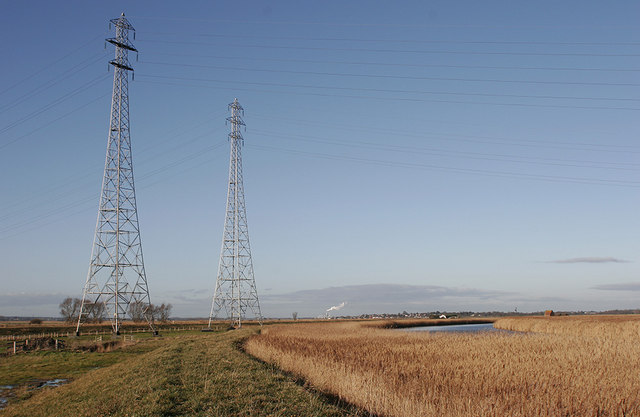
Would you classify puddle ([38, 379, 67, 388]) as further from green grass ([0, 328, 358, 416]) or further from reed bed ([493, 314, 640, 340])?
reed bed ([493, 314, 640, 340])

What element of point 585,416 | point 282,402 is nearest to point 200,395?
point 282,402

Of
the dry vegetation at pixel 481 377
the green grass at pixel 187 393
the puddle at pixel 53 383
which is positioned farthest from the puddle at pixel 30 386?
the dry vegetation at pixel 481 377

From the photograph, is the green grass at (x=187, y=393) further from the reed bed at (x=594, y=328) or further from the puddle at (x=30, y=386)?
the reed bed at (x=594, y=328)

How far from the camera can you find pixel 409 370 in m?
21.2

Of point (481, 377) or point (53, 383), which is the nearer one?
point (481, 377)

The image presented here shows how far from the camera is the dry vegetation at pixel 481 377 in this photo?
14.4m

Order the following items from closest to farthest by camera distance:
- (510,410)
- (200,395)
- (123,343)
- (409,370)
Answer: (510,410) < (200,395) < (409,370) < (123,343)

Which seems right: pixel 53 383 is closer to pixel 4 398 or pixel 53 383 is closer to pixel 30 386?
pixel 30 386

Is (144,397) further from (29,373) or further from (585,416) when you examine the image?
(29,373)

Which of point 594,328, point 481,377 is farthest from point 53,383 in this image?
point 594,328

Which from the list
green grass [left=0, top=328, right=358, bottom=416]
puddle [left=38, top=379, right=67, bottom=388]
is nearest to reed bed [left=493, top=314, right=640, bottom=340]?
green grass [left=0, top=328, right=358, bottom=416]

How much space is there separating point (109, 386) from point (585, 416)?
1894cm

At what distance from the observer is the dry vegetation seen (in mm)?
14391

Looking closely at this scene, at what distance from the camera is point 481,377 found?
18.6m
